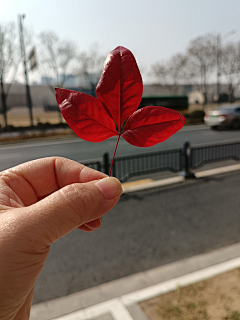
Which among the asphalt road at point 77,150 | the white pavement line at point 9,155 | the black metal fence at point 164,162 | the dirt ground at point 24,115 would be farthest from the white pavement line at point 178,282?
the dirt ground at point 24,115

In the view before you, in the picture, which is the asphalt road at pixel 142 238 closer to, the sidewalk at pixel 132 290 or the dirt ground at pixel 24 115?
the sidewalk at pixel 132 290

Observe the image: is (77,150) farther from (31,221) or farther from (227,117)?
(31,221)

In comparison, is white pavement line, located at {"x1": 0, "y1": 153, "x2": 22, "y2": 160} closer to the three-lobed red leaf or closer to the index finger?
the index finger

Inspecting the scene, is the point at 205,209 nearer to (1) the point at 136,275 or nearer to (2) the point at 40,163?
(1) the point at 136,275

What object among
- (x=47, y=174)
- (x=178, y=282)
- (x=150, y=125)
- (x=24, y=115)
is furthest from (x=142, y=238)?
(x=24, y=115)

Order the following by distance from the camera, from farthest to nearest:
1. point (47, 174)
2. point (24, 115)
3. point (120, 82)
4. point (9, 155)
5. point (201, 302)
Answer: point (24, 115) < point (9, 155) < point (201, 302) < point (47, 174) < point (120, 82)

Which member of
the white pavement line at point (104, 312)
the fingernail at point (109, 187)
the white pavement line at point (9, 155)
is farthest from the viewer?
the white pavement line at point (9, 155)
